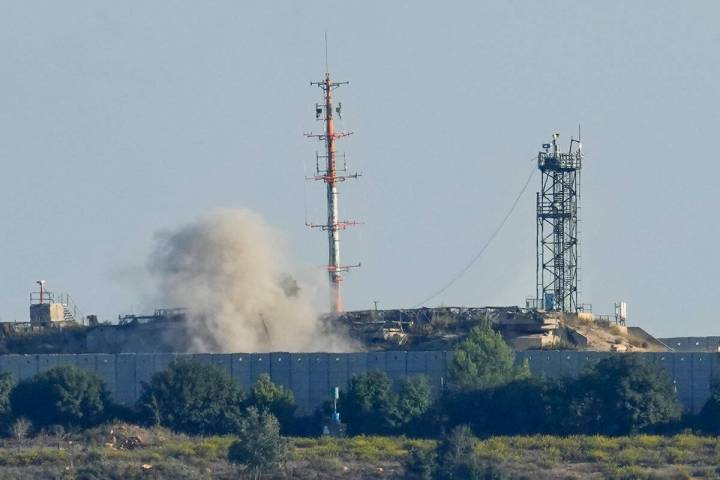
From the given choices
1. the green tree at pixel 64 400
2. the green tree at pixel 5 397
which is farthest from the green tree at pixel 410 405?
the green tree at pixel 5 397

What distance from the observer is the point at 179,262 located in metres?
119

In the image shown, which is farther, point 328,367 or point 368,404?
point 328,367

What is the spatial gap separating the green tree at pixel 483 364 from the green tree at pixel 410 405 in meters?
1.86

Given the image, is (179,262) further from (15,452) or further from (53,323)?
(15,452)

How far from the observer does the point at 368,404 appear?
3986 inches

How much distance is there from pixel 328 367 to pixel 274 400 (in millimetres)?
4024

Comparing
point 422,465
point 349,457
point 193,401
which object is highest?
point 193,401

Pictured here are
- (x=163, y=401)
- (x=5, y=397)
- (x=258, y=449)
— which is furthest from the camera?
(x=5, y=397)

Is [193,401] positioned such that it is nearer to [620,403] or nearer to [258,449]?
[258,449]

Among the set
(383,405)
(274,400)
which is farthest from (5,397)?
(383,405)

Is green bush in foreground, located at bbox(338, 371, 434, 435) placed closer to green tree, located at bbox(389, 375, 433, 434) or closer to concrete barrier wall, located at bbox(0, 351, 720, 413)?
green tree, located at bbox(389, 375, 433, 434)

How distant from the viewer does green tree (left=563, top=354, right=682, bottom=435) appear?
322 feet

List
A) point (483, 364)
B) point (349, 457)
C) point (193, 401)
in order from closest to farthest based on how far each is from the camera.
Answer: point (349, 457) → point (193, 401) → point (483, 364)

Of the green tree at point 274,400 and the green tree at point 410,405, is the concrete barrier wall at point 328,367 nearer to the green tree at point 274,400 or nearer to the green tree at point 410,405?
the green tree at point 274,400
